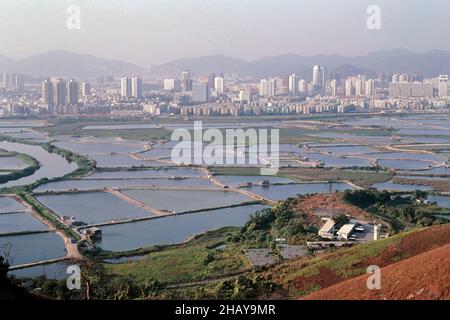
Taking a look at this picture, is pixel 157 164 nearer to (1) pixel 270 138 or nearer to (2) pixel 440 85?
(1) pixel 270 138

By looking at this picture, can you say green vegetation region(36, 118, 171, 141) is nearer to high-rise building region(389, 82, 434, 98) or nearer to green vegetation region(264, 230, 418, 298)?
green vegetation region(264, 230, 418, 298)

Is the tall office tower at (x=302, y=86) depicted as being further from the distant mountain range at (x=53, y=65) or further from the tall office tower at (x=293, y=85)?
the distant mountain range at (x=53, y=65)

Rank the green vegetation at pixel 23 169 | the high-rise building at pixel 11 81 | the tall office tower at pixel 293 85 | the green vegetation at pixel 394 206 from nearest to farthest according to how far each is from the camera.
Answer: the green vegetation at pixel 394 206 → the green vegetation at pixel 23 169 → the high-rise building at pixel 11 81 → the tall office tower at pixel 293 85

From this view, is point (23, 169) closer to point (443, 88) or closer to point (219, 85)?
point (219, 85)

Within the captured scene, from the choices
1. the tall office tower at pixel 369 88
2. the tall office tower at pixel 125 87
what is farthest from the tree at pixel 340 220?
the tall office tower at pixel 369 88

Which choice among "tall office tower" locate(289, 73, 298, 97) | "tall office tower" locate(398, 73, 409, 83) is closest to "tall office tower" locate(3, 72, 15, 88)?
"tall office tower" locate(289, 73, 298, 97)
